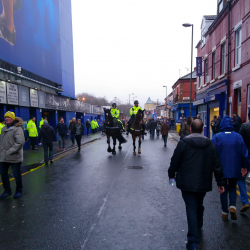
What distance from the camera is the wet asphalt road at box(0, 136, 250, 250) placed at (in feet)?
11.6

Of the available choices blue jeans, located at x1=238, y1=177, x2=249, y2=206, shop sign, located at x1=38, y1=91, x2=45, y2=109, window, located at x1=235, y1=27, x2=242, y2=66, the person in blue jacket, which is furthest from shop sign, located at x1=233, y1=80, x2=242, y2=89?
shop sign, located at x1=38, y1=91, x2=45, y2=109

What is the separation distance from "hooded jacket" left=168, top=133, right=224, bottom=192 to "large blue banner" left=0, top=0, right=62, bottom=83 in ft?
40.0

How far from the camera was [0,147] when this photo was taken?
561cm

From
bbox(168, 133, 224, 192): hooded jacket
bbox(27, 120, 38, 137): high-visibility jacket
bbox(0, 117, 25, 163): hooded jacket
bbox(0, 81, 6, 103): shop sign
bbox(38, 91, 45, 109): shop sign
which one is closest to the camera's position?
bbox(168, 133, 224, 192): hooded jacket

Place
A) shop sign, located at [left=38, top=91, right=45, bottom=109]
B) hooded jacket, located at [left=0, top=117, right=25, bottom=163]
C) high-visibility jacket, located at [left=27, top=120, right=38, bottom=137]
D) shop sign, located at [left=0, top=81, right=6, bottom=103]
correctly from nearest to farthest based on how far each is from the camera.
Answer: hooded jacket, located at [left=0, top=117, right=25, bottom=163], shop sign, located at [left=0, top=81, right=6, bottom=103], high-visibility jacket, located at [left=27, top=120, right=38, bottom=137], shop sign, located at [left=38, top=91, right=45, bottom=109]

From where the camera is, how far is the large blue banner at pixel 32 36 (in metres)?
12.9

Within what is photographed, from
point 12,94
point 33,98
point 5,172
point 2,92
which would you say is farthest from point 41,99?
point 5,172

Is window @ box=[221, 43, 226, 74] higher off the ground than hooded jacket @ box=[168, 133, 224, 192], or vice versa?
window @ box=[221, 43, 226, 74]

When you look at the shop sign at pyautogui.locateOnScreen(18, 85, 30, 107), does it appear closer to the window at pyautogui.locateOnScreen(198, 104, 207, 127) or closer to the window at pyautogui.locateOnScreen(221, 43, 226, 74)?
the window at pyautogui.locateOnScreen(221, 43, 226, 74)

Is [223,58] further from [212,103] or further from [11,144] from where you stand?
[11,144]

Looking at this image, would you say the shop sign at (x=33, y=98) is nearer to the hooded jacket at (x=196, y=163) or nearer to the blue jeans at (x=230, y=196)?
the blue jeans at (x=230, y=196)

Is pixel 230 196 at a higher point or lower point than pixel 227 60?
lower

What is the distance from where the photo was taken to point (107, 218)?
4383 millimetres

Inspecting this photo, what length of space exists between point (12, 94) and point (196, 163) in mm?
12153
